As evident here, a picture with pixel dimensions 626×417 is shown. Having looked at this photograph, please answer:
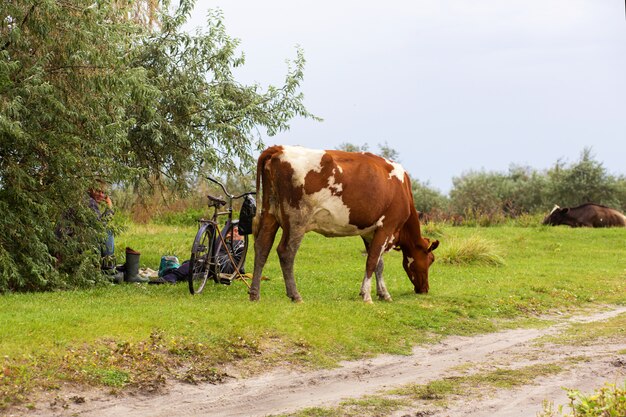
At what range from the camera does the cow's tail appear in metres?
12.4

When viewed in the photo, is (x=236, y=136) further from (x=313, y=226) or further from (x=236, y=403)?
(x=236, y=403)

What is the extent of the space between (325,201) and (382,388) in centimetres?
440

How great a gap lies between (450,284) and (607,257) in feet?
30.8

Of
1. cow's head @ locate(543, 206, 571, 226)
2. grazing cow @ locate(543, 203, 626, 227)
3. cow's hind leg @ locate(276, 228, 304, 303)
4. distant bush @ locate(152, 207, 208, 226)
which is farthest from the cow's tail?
cow's head @ locate(543, 206, 571, 226)

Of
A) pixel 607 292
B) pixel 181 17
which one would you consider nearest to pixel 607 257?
pixel 607 292

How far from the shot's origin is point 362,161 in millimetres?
13031

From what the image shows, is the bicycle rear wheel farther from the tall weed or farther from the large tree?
the tall weed

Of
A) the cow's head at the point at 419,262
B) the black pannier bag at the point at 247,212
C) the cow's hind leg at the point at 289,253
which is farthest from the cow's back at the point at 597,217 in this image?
the cow's hind leg at the point at 289,253

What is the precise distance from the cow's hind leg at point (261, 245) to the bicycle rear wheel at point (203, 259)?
1.30 m

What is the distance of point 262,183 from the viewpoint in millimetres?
12531

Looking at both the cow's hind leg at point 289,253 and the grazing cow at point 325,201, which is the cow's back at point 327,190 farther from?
the cow's hind leg at point 289,253

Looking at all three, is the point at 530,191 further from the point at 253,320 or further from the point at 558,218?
the point at 253,320

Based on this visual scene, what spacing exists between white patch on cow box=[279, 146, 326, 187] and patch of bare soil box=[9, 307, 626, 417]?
3.00m

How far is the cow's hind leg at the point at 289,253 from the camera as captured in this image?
12.5 metres
